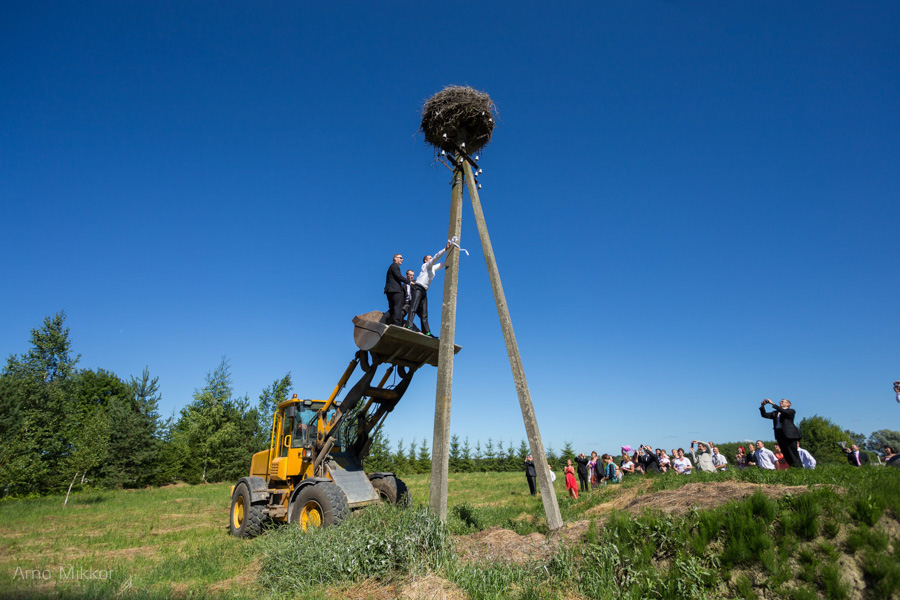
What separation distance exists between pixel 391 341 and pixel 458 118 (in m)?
4.23

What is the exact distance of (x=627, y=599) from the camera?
4.33 meters

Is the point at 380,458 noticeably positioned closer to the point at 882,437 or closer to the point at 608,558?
the point at 608,558

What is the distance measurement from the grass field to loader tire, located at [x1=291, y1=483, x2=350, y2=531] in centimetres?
93

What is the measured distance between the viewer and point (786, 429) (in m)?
9.01

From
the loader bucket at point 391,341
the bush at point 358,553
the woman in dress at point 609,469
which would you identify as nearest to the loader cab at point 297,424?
the loader bucket at point 391,341

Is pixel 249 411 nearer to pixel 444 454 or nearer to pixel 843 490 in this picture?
pixel 444 454

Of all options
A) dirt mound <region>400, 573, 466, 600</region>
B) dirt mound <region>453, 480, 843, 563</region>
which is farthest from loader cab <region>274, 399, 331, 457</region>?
dirt mound <region>400, 573, 466, 600</region>

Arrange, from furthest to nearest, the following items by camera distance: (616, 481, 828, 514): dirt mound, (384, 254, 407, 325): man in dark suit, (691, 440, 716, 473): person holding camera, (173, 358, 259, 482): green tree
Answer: (173, 358, 259, 482): green tree, (691, 440, 716, 473): person holding camera, (384, 254, 407, 325): man in dark suit, (616, 481, 828, 514): dirt mound

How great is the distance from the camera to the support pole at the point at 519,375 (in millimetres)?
6230

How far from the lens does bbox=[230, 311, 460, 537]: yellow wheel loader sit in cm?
824

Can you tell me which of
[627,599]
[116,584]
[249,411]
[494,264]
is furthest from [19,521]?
[249,411]

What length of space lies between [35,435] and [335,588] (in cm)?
2631

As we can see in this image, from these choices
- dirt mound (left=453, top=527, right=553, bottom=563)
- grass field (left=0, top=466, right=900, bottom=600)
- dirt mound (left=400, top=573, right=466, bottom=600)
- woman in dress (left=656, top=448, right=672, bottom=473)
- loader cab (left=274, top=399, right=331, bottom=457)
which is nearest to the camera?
grass field (left=0, top=466, right=900, bottom=600)

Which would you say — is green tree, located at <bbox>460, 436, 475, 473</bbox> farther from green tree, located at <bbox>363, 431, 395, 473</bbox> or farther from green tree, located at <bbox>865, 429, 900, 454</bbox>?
green tree, located at <bbox>865, 429, 900, 454</bbox>
